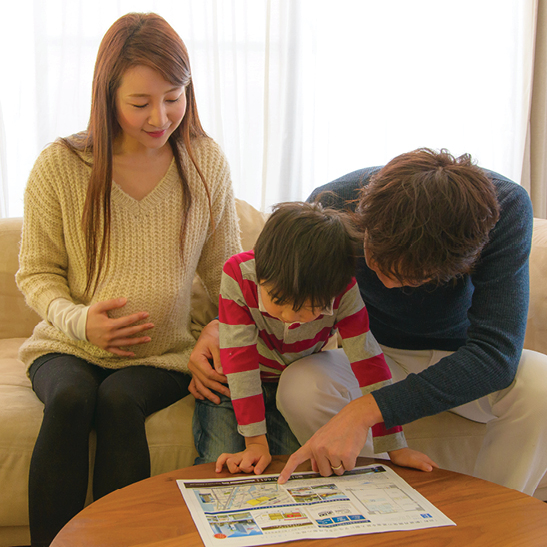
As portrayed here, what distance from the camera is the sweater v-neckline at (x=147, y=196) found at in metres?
1.28

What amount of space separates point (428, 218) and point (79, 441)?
31.6 inches

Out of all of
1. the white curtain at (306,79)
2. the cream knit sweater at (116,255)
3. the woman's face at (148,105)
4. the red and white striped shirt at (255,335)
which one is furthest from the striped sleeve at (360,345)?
the white curtain at (306,79)

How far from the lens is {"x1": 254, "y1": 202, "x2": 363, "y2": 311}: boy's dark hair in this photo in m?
0.91

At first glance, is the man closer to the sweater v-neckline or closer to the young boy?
the young boy

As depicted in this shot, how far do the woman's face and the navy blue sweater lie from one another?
0.41 meters

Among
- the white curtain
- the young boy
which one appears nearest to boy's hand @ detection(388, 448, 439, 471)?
the young boy

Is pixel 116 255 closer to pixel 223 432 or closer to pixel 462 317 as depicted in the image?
pixel 223 432

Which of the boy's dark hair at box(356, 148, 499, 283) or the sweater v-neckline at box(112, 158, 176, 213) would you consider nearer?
the boy's dark hair at box(356, 148, 499, 283)

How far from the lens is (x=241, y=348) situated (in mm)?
1101

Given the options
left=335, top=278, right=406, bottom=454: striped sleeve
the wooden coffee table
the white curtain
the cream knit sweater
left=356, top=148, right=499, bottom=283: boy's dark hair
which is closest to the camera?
the wooden coffee table

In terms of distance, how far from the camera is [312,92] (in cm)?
223

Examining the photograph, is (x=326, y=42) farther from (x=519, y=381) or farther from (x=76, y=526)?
(x=76, y=526)

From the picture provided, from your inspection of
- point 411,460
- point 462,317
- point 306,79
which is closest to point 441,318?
point 462,317

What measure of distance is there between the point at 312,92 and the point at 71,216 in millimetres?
1311
